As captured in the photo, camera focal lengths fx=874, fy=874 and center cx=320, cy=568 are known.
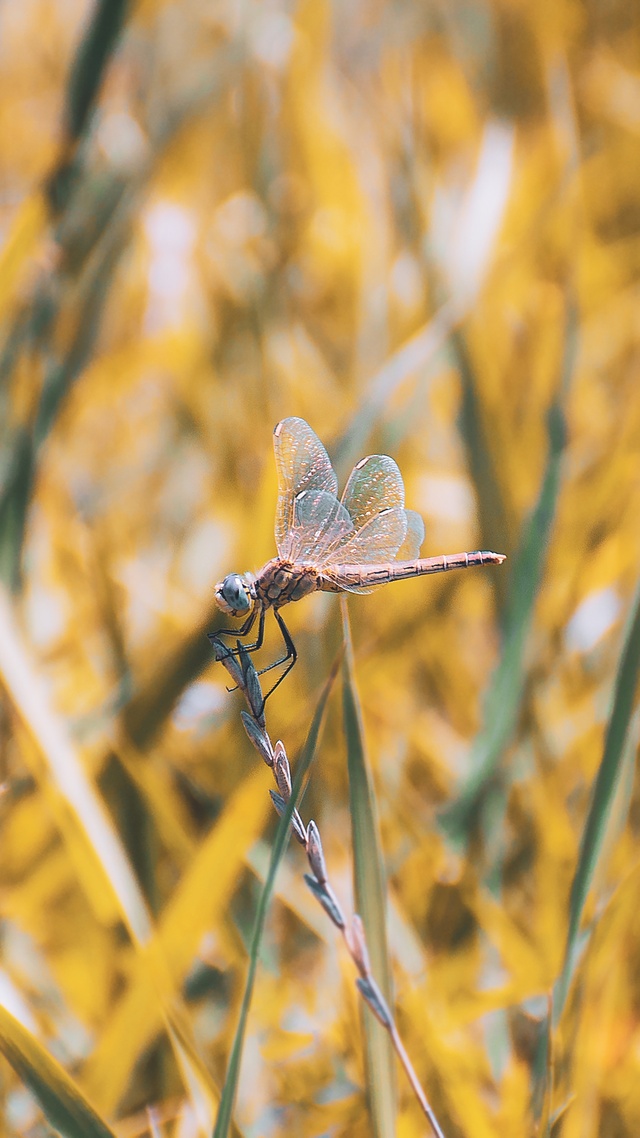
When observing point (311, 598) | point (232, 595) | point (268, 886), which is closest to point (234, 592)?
point (232, 595)

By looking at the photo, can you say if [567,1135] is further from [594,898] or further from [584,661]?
[584,661]

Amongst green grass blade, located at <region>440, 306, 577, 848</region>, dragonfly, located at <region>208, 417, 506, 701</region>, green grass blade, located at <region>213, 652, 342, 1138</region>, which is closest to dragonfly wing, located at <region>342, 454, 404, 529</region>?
dragonfly, located at <region>208, 417, 506, 701</region>

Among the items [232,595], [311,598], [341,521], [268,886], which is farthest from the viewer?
[311,598]

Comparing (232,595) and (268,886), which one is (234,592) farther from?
(268,886)

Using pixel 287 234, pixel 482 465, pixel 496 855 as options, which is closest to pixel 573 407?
pixel 482 465

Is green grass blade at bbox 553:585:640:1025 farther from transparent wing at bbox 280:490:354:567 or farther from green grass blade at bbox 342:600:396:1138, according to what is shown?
transparent wing at bbox 280:490:354:567

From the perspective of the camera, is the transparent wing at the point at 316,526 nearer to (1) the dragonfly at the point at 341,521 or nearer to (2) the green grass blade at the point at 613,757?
(1) the dragonfly at the point at 341,521
